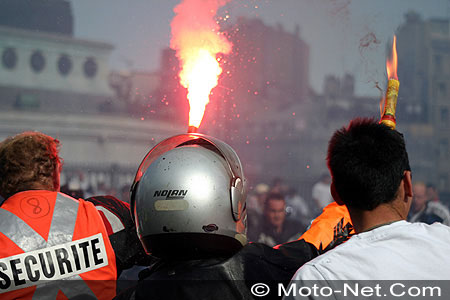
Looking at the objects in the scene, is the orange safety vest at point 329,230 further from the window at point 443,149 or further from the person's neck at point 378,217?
the window at point 443,149

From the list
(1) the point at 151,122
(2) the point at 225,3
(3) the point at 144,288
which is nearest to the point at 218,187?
(3) the point at 144,288

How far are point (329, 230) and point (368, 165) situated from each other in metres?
0.85

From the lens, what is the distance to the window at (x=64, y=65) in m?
33.9

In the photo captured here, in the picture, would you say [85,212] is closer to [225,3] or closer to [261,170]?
[225,3]

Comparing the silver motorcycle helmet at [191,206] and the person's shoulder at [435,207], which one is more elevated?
the silver motorcycle helmet at [191,206]

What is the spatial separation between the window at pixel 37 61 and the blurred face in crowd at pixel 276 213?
106 ft

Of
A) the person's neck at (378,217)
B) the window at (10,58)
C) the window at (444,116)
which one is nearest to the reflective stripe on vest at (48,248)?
the person's neck at (378,217)

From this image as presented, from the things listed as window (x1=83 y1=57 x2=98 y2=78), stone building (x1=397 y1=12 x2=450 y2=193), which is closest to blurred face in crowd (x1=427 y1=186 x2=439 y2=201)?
stone building (x1=397 y1=12 x2=450 y2=193)

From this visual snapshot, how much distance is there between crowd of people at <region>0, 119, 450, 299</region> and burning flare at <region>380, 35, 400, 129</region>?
0.48m

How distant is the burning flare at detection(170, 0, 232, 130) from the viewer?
3.43m

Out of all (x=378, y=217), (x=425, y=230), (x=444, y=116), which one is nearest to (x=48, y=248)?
(x=378, y=217)

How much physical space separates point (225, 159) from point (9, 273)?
3.49ft

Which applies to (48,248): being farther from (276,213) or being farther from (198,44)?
(276,213)

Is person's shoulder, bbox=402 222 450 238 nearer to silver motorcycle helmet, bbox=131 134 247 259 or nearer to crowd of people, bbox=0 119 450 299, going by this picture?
crowd of people, bbox=0 119 450 299
